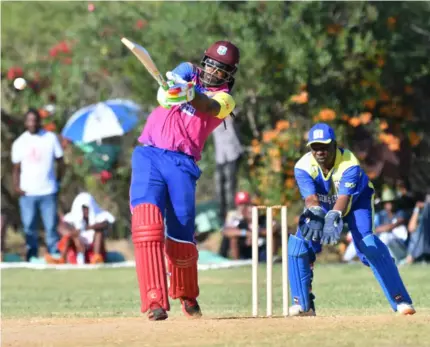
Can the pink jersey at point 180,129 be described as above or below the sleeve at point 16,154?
above

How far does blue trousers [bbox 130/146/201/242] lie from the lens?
33.7 feet

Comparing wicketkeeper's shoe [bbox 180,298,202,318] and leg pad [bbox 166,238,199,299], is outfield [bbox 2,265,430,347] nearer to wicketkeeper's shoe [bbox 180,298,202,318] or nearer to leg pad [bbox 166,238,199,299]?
wicketkeeper's shoe [bbox 180,298,202,318]

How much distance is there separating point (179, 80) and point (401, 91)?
1280 centimetres

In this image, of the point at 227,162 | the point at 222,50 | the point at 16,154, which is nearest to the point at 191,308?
the point at 222,50

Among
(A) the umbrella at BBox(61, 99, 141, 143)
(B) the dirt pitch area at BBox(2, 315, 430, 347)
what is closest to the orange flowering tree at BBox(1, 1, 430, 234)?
(A) the umbrella at BBox(61, 99, 141, 143)

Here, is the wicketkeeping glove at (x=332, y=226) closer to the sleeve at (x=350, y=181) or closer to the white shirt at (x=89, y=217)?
the sleeve at (x=350, y=181)

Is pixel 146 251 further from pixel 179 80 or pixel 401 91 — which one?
pixel 401 91

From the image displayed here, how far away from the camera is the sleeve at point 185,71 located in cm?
1042

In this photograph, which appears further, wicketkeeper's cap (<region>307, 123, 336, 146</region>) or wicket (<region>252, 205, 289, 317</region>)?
wicket (<region>252, 205, 289, 317</region>)

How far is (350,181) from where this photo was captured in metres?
11.0

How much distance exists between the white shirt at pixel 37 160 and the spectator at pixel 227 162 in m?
2.63

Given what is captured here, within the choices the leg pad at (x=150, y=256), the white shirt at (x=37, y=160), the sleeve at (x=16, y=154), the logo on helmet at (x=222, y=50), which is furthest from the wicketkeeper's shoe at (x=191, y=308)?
the sleeve at (x=16, y=154)

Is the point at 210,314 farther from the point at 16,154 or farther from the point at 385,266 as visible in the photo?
the point at 16,154

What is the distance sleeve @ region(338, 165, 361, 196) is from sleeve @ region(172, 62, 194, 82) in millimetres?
1596
